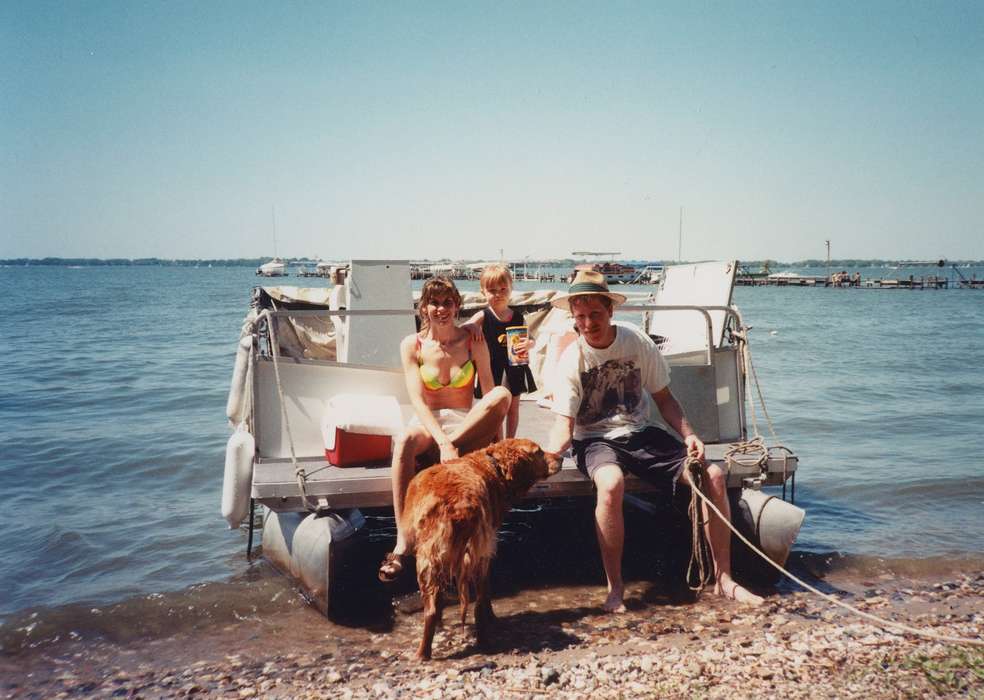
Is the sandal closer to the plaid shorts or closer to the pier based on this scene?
the plaid shorts

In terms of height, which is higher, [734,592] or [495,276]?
[495,276]

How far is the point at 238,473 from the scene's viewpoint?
19.4 feet

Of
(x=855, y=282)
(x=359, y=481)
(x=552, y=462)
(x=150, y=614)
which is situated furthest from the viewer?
(x=855, y=282)

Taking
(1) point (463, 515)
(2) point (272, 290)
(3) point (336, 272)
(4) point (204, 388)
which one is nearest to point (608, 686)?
(1) point (463, 515)

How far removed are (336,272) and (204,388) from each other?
953 cm

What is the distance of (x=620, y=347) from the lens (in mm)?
5234

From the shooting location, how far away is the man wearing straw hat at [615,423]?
5.08 metres

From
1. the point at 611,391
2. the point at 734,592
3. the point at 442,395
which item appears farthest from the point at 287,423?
the point at 734,592

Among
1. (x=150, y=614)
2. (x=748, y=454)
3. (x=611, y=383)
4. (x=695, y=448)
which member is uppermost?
(x=611, y=383)

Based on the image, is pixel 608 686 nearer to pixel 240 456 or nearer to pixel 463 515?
pixel 463 515

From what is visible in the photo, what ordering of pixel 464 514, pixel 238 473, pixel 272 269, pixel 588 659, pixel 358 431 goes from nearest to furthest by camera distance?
pixel 464 514, pixel 588 659, pixel 358 431, pixel 238 473, pixel 272 269

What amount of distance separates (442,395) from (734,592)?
102 inches

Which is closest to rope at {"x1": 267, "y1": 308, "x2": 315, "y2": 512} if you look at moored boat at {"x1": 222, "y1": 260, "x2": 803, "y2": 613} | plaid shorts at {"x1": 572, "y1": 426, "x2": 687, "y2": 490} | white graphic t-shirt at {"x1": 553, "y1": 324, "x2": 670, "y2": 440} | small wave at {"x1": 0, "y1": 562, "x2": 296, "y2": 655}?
moored boat at {"x1": 222, "y1": 260, "x2": 803, "y2": 613}

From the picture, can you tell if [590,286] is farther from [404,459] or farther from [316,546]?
[316,546]
